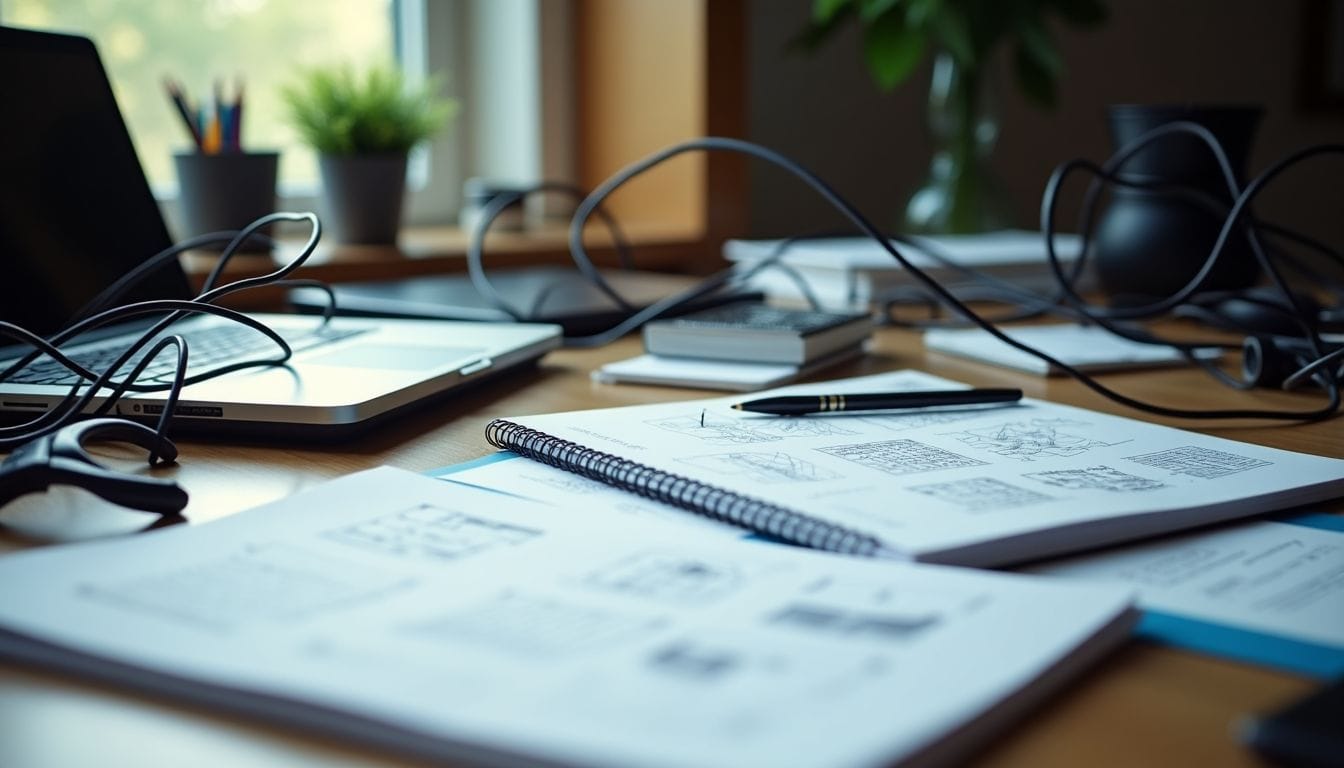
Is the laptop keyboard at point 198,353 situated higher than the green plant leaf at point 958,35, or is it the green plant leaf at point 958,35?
the green plant leaf at point 958,35

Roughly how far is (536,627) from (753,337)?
1.69 ft

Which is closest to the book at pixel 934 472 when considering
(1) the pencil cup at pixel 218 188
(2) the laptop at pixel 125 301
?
(2) the laptop at pixel 125 301

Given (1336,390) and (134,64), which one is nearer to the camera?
(1336,390)

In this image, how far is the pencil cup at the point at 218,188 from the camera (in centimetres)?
122

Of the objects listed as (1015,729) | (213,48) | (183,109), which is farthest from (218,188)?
(1015,729)

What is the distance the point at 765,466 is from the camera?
55 cm

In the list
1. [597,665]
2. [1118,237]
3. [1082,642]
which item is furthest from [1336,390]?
[597,665]

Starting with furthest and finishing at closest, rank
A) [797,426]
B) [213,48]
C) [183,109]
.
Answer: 1. [213,48]
2. [183,109]
3. [797,426]

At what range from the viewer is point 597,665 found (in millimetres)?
321

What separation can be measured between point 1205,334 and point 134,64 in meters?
1.24

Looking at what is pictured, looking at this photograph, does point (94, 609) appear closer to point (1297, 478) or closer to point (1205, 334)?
point (1297, 478)

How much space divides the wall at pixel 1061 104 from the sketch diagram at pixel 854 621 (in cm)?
154

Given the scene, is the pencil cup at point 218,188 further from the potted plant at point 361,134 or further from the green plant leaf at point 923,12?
the green plant leaf at point 923,12

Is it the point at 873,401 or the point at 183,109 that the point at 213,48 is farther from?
the point at 873,401
